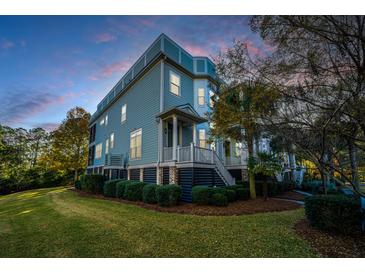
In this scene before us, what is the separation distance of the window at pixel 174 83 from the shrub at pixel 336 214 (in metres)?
8.78

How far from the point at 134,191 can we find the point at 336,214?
24.8 ft

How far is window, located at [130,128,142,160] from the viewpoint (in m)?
11.2

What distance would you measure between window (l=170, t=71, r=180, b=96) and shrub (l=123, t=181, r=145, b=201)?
5806 mm

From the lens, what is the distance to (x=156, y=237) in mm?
3809

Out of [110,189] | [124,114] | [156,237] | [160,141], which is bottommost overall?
[156,237]

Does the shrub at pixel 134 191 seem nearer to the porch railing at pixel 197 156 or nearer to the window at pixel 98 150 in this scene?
the porch railing at pixel 197 156

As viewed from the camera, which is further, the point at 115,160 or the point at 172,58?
the point at 115,160

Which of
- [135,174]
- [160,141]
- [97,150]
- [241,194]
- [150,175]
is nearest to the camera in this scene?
[241,194]

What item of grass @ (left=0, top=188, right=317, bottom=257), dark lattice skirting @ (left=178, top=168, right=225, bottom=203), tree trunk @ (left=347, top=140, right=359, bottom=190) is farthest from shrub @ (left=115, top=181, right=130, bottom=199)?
tree trunk @ (left=347, top=140, right=359, bottom=190)

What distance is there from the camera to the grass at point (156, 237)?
315 cm

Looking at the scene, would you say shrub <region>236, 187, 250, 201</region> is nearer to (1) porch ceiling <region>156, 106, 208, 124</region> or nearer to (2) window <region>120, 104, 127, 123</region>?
(1) porch ceiling <region>156, 106, 208, 124</region>

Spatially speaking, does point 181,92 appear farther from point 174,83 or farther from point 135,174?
point 135,174

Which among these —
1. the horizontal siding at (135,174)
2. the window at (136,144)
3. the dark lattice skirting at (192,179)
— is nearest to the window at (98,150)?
the window at (136,144)

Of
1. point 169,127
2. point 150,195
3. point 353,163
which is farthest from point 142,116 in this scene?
point 353,163
